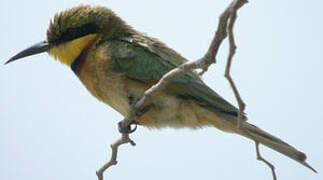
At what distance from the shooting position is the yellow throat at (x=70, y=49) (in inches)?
141

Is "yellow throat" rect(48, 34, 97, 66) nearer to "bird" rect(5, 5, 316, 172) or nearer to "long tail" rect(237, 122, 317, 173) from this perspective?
"bird" rect(5, 5, 316, 172)

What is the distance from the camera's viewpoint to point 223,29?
6.84 ft

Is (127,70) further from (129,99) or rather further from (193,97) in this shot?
(193,97)

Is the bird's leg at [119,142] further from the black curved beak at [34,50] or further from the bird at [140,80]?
the black curved beak at [34,50]

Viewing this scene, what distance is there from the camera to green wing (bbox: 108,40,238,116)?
3309 millimetres

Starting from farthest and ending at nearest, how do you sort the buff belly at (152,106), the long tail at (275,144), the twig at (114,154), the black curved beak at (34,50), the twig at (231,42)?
the black curved beak at (34,50), the buff belly at (152,106), the long tail at (275,144), the twig at (114,154), the twig at (231,42)

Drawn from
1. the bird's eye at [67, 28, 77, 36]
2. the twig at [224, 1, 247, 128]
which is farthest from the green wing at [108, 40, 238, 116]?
the twig at [224, 1, 247, 128]

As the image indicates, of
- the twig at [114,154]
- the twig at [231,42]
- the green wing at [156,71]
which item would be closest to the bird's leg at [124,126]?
the twig at [114,154]

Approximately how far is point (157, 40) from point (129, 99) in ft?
2.10

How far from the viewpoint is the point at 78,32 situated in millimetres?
3668

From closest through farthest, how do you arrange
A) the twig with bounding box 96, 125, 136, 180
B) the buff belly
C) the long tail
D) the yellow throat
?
1. the twig with bounding box 96, 125, 136, 180
2. the long tail
3. the buff belly
4. the yellow throat

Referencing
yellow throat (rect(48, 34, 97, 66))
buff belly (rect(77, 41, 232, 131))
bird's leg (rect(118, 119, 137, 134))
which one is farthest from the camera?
yellow throat (rect(48, 34, 97, 66))

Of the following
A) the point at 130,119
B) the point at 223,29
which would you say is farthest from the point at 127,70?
the point at 223,29

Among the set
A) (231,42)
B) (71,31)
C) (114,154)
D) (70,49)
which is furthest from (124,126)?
(231,42)
